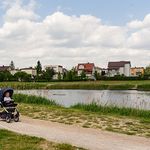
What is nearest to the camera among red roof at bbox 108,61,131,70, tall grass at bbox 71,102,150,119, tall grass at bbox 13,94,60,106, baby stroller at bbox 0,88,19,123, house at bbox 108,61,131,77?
baby stroller at bbox 0,88,19,123

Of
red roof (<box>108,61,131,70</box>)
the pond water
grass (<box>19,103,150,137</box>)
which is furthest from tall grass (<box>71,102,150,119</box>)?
red roof (<box>108,61,131,70</box>)

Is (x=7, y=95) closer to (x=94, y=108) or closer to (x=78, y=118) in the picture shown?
(x=78, y=118)

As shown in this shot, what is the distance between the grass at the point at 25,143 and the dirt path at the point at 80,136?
420 mm

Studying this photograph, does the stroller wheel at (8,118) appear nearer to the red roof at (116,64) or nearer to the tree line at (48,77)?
the tree line at (48,77)

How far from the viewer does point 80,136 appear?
1052cm

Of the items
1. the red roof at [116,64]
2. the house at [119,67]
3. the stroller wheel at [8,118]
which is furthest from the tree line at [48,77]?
the stroller wheel at [8,118]

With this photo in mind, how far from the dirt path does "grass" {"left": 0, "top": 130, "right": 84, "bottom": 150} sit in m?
0.42

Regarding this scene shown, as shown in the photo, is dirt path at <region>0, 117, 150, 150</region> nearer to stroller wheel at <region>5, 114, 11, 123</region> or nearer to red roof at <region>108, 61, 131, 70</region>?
stroller wheel at <region>5, 114, 11, 123</region>

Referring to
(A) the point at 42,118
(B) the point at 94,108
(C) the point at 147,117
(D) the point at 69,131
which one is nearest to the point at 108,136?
(D) the point at 69,131

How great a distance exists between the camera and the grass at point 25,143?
352 inches

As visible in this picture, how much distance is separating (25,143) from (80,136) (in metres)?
1.74

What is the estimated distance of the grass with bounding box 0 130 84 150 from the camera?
29.3 feet

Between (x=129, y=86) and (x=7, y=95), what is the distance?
48.1 m

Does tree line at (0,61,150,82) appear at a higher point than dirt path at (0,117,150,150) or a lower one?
higher
